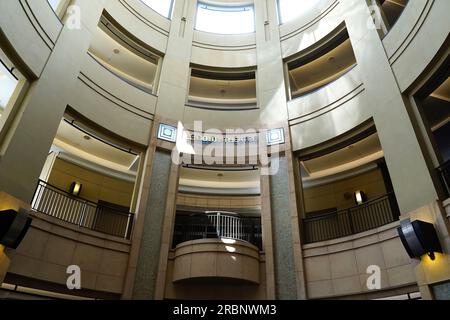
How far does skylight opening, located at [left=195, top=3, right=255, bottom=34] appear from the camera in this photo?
13188 mm

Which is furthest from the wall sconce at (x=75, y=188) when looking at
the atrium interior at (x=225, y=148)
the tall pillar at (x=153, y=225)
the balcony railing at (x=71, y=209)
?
the tall pillar at (x=153, y=225)

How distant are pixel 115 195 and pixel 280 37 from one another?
9.11 m

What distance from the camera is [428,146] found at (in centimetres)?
686

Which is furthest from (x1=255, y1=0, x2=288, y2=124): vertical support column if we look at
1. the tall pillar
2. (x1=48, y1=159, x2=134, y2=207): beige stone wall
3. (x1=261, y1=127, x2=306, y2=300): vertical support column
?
(x1=48, y1=159, x2=134, y2=207): beige stone wall

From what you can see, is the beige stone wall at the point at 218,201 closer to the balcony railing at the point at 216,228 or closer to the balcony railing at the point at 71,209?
the balcony railing at the point at 216,228

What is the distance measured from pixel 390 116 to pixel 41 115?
27.3ft

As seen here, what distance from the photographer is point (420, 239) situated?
5875 millimetres

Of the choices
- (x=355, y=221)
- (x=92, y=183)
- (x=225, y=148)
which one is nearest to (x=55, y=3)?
(x=225, y=148)

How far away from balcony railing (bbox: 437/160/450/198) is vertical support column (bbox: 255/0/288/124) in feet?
16.0

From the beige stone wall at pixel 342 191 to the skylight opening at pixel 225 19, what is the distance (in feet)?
23.6

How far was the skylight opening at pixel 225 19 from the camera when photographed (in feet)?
43.3

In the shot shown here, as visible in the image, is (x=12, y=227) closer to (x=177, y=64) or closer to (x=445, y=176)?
(x=177, y=64)

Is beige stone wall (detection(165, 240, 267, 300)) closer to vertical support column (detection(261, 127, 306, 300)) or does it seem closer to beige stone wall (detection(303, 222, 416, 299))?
vertical support column (detection(261, 127, 306, 300))

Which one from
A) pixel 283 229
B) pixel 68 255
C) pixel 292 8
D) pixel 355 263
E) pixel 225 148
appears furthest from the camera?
pixel 292 8
